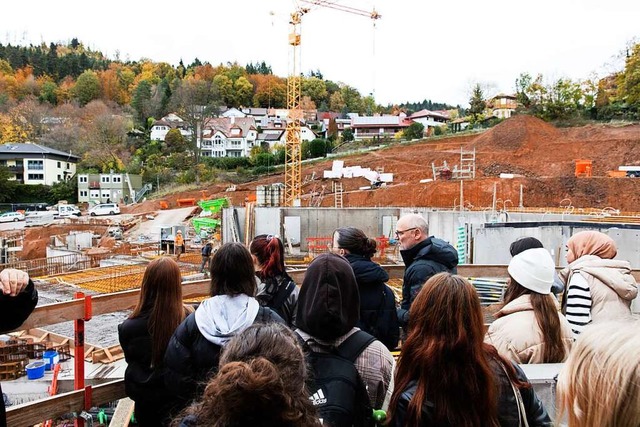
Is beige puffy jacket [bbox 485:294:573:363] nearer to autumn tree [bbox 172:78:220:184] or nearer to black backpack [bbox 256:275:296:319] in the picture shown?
black backpack [bbox 256:275:296:319]

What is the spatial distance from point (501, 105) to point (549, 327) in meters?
90.8

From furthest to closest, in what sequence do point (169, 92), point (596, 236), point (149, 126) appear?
point (169, 92) → point (149, 126) → point (596, 236)

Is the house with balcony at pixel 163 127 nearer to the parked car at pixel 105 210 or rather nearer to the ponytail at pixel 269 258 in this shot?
the parked car at pixel 105 210

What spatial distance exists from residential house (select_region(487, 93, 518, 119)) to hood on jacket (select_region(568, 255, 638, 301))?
7338 centimetres

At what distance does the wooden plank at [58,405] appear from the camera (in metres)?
2.50

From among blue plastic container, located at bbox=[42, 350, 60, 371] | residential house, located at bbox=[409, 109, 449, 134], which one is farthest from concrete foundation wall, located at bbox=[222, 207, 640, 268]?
residential house, located at bbox=[409, 109, 449, 134]

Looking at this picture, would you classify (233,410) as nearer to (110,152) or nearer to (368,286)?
(368,286)

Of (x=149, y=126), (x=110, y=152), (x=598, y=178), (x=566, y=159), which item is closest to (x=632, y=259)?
(x=598, y=178)

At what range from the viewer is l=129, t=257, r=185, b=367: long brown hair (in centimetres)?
265

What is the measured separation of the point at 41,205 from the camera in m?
56.2

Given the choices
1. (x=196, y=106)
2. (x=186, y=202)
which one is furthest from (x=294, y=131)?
(x=196, y=106)

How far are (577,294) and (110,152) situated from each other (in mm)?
72977

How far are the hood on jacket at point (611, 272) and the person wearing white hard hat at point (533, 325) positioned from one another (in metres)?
0.77

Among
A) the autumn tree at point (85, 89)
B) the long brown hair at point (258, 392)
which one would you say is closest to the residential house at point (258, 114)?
the autumn tree at point (85, 89)
